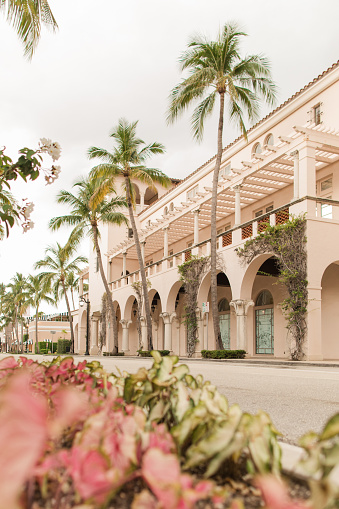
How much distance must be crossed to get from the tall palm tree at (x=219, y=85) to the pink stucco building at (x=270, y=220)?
4.56ft

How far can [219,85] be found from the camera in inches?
816

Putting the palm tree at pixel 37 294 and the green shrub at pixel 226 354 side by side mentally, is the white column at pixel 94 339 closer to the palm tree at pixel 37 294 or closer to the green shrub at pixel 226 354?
the palm tree at pixel 37 294

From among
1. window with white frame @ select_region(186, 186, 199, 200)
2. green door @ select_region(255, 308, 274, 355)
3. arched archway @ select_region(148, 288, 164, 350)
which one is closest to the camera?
green door @ select_region(255, 308, 274, 355)

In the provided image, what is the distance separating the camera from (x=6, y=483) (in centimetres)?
75

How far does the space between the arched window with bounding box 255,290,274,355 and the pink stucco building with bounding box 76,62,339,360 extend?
0.16ft

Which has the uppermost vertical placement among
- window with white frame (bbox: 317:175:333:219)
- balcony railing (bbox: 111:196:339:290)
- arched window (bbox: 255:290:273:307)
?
window with white frame (bbox: 317:175:333:219)

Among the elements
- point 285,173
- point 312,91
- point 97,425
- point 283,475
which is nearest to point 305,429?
point 283,475

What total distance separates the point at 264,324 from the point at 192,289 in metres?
4.02

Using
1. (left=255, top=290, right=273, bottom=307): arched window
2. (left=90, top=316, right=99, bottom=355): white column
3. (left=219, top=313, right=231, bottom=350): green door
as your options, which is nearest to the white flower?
(left=255, top=290, right=273, bottom=307): arched window

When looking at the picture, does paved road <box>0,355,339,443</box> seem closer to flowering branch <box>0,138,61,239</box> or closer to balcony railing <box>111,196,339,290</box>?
flowering branch <box>0,138,61,239</box>

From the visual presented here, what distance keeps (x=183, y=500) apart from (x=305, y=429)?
3.51 metres

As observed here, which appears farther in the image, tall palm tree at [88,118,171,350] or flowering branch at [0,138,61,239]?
tall palm tree at [88,118,171,350]

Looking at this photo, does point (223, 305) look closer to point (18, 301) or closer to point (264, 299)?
point (264, 299)

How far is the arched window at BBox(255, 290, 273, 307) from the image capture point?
2347 cm
